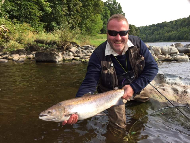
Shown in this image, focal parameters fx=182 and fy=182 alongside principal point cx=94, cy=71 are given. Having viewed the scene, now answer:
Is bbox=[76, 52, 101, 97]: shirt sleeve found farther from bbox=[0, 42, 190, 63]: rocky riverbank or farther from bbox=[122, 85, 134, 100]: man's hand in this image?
bbox=[0, 42, 190, 63]: rocky riverbank

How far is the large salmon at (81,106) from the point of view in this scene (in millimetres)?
2827

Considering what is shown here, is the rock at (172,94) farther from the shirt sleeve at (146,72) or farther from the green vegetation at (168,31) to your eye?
→ the green vegetation at (168,31)

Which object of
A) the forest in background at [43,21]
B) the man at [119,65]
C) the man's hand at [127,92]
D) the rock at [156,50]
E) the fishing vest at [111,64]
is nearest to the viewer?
the man's hand at [127,92]

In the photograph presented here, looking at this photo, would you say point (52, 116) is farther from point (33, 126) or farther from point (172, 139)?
point (172, 139)

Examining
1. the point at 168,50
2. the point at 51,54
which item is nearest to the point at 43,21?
the point at 51,54

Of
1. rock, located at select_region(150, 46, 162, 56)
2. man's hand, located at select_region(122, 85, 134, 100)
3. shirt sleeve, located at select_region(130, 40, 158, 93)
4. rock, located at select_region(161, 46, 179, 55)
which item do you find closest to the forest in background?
rock, located at select_region(150, 46, 162, 56)

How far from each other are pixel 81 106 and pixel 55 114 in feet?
1.47

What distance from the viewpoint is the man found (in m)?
3.69

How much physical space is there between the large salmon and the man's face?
95 cm

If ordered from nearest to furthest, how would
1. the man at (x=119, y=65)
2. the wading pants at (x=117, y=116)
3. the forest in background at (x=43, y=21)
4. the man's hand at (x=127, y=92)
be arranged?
1. the man's hand at (x=127, y=92)
2. the man at (x=119, y=65)
3. the wading pants at (x=117, y=116)
4. the forest in background at (x=43, y=21)

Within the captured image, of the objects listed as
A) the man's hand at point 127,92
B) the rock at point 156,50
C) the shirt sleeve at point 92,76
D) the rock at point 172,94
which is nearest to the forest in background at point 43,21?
the rock at point 156,50

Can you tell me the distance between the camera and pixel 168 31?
157000mm

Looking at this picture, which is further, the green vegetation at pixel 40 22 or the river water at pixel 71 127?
the green vegetation at pixel 40 22

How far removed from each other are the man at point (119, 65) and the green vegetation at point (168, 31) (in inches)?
5193
